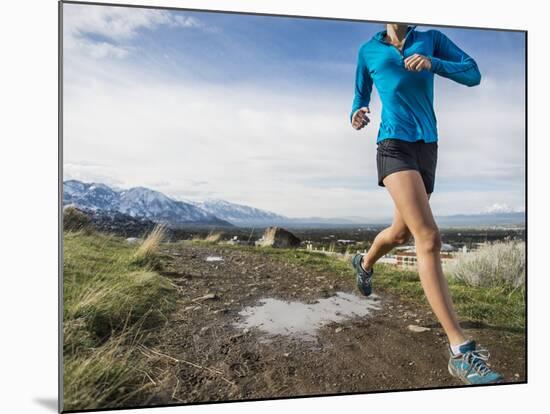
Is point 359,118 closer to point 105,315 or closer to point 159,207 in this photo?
point 159,207

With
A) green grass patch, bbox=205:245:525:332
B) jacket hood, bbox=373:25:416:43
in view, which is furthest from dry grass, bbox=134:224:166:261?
jacket hood, bbox=373:25:416:43

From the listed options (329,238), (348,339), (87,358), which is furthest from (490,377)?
(87,358)

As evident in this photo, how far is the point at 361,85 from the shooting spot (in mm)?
4188

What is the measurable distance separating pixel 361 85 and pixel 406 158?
56cm

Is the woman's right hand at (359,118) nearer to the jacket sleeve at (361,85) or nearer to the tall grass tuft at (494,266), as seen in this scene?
the jacket sleeve at (361,85)

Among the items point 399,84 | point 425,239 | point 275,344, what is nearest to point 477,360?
point 425,239

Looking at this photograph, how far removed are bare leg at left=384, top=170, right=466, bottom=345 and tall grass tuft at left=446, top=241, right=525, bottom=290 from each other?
204 millimetres

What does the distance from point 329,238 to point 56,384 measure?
6.29 feet

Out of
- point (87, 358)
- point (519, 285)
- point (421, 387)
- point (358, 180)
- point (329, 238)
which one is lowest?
point (421, 387)

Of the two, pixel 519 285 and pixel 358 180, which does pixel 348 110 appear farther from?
pixel 519 285

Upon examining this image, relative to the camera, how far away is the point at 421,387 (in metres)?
A: 4.11

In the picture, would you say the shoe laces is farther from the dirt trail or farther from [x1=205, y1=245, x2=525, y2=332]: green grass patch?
[x1=205, y1=245, x2=525, y2=332]: green grass patch

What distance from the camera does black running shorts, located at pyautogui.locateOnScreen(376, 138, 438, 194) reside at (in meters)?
4.17

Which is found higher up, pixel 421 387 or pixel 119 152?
pixel 119 152
